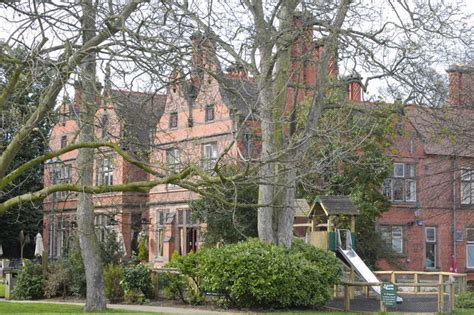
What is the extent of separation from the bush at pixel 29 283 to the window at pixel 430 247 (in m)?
26.5

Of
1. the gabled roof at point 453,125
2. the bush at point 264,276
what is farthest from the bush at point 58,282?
the gabled roof at point 453,125

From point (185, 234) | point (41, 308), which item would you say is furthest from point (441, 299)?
point (185, 234)

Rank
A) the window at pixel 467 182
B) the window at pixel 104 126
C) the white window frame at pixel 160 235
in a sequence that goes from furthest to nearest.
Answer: the white window frame at pixel 160 235 < the window at pixel 467 182 < the window at pixel 104 126

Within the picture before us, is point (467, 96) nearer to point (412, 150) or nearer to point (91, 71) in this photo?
point (91, 71)

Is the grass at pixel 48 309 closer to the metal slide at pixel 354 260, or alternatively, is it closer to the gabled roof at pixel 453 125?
the gabled roof at pixel 453 125

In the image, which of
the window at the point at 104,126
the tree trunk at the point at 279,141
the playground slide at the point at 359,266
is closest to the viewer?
the window at the point at 104,126

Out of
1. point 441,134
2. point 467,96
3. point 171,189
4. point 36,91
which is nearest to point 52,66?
point 36,91

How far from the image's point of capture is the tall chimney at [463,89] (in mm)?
29234

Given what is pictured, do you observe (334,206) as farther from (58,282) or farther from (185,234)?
(185,234)

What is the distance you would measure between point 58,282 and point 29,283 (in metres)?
1.10

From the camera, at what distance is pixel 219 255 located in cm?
2514

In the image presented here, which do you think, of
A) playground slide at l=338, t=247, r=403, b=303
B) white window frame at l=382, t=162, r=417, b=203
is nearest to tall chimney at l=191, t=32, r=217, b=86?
playground slide at l=338, t=247, r=403, b=303

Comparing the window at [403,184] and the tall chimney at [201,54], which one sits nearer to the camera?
the tall chimney at [201,54]

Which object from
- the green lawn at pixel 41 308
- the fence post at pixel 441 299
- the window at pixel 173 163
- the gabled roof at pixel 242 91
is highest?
the gabled roof at pixel 242 91
